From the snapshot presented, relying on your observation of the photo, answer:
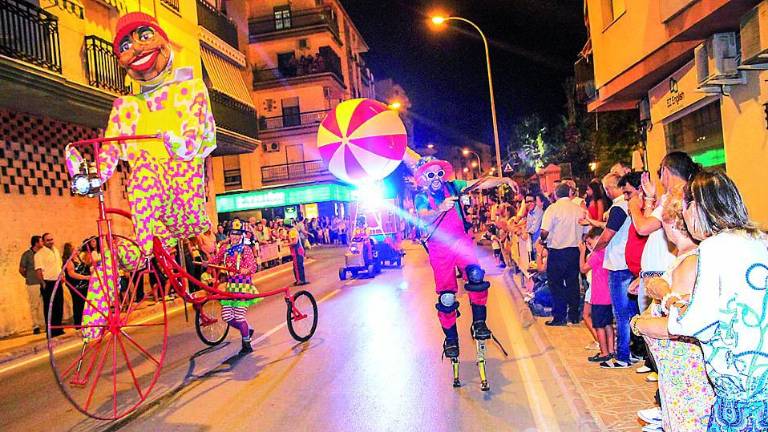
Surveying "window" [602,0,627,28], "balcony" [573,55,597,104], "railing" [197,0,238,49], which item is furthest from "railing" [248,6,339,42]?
"window" [602,0,627,28]

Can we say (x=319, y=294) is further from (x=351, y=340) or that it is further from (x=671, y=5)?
(x=671, y=5)

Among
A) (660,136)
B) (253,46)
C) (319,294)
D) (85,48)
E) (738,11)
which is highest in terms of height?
(253,46)

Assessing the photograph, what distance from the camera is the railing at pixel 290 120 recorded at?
48.0 metres

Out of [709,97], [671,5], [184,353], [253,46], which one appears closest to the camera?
[184,353]

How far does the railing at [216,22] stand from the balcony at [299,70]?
860 inches

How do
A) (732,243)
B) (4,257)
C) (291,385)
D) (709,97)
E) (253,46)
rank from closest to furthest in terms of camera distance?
(732,243) → (291,385) → (709,97) → (4,257) → (253,46)

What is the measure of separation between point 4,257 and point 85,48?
5.45 meters

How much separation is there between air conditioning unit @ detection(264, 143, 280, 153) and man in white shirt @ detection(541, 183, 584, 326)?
41.5 meters

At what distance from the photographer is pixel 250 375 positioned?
717 centimetres

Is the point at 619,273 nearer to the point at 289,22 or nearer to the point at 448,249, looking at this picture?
the point at 448,249

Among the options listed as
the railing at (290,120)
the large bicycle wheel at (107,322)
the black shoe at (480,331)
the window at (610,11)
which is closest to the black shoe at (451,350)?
the black shoe at (480,331)

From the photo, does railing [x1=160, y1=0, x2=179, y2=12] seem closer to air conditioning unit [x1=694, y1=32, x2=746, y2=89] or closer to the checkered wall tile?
the checkered wall tile

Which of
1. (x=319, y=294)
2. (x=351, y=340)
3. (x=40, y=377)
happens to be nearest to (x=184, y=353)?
(x=40, y=377)

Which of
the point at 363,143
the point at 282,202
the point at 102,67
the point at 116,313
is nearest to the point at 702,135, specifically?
the point at 363,143
